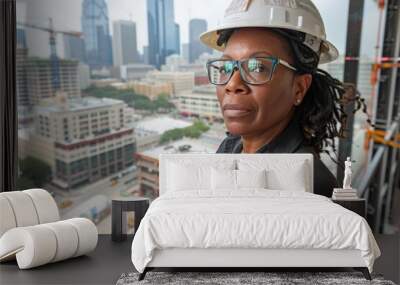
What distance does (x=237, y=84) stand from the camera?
410 centimetres

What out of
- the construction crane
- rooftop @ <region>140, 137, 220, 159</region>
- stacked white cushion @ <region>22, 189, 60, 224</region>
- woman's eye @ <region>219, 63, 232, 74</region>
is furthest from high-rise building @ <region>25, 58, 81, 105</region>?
woman's eye @ <region>219, 63, 232, 74</region>

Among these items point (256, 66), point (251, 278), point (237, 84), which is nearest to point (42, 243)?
point (251, 278)

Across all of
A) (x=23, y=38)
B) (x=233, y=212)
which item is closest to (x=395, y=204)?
(x=233, y=212)

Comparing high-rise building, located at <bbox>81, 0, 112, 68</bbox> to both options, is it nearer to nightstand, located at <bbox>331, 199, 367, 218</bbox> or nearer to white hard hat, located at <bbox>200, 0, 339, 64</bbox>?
white hard hat, located at <bbox>200, 0, 339, 64</bbox>

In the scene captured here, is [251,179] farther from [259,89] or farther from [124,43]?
[124,43]

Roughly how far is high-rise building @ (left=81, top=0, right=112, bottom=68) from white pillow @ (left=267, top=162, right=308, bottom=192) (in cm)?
192

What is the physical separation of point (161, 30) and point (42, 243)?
229 cm

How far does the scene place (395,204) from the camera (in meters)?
4.72

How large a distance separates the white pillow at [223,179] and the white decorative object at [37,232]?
97 centimetres

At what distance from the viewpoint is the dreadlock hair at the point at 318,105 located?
4.16 meters

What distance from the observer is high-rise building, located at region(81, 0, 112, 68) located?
466 centimetres

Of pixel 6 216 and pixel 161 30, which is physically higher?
pixel 161 30

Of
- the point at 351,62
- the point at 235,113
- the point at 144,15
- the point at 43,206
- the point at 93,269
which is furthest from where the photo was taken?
the point at 144,15

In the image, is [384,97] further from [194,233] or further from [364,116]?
[194,233]
